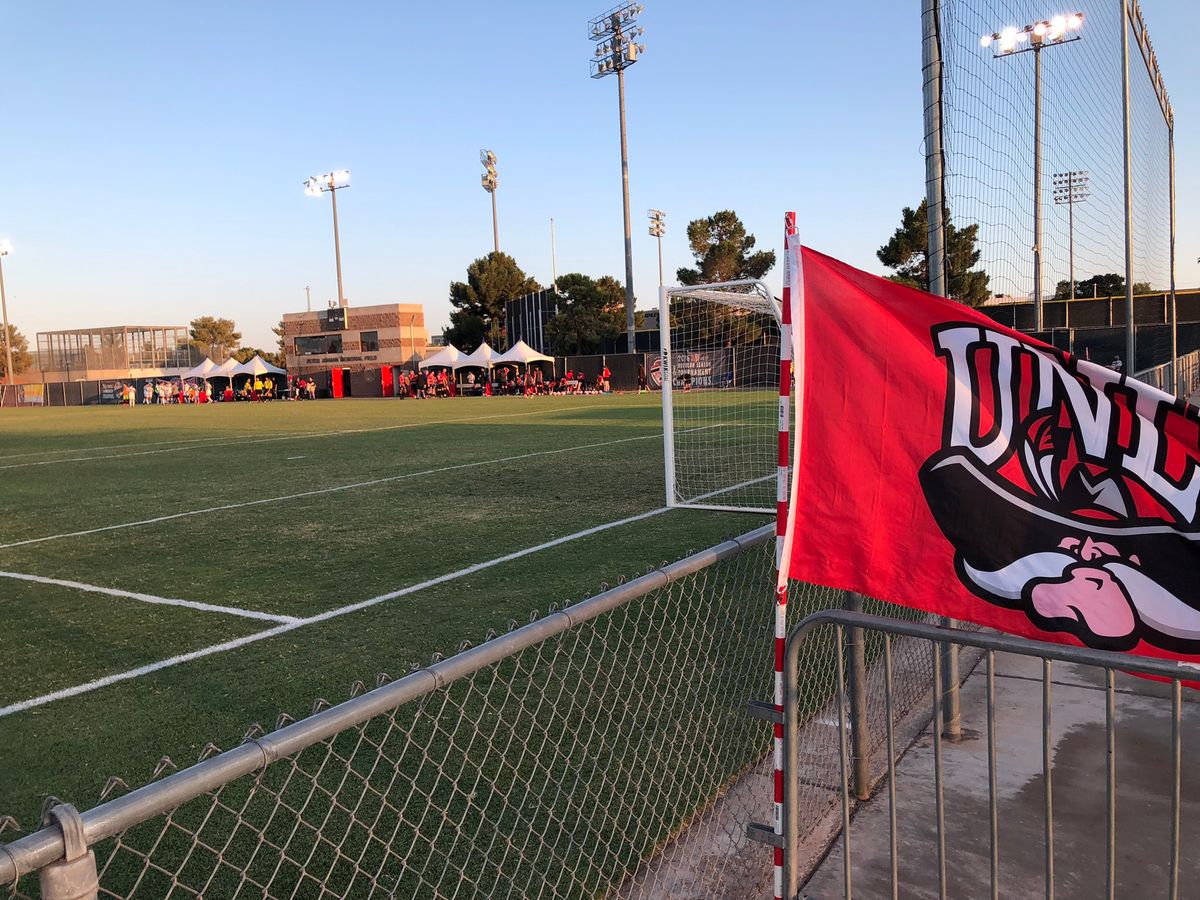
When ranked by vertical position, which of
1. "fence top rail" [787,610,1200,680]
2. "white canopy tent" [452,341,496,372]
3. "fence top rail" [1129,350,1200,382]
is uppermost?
"white canopy tent" [452,341,496,372]

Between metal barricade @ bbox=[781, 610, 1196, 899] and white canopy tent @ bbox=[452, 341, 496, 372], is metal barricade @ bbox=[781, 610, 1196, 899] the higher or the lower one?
the lower one

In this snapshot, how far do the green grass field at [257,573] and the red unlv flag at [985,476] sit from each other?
131 inches

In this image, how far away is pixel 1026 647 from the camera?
2240 millimetres

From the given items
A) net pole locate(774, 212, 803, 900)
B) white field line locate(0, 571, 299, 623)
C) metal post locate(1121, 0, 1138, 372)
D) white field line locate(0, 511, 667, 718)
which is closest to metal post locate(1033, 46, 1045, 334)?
metal post locate(1121, 0, 1138, 372)

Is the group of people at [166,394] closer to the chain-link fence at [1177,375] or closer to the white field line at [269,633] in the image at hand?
the chain-link fence at [1177,375]

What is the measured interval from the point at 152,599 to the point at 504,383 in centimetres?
4348

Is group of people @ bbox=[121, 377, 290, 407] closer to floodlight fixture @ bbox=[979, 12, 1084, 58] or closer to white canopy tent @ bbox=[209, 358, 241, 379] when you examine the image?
white canopy tent @ bbox=[209, 358, 241, 379]

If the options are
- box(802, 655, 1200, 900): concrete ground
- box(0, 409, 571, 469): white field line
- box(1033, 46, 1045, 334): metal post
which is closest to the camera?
box(802, 655, 1200, 900): concrete ground

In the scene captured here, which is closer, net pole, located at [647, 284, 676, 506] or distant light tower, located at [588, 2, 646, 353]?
net pole, located at [647, 284, 676, 506]

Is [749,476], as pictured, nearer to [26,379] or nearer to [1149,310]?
[1149,310]

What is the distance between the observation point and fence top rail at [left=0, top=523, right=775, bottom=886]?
1316 millimetres

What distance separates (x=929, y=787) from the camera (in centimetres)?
374

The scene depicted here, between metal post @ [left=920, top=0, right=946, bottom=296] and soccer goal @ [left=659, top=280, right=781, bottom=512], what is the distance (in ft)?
15.6

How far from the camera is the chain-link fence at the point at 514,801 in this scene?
10.2 feet
